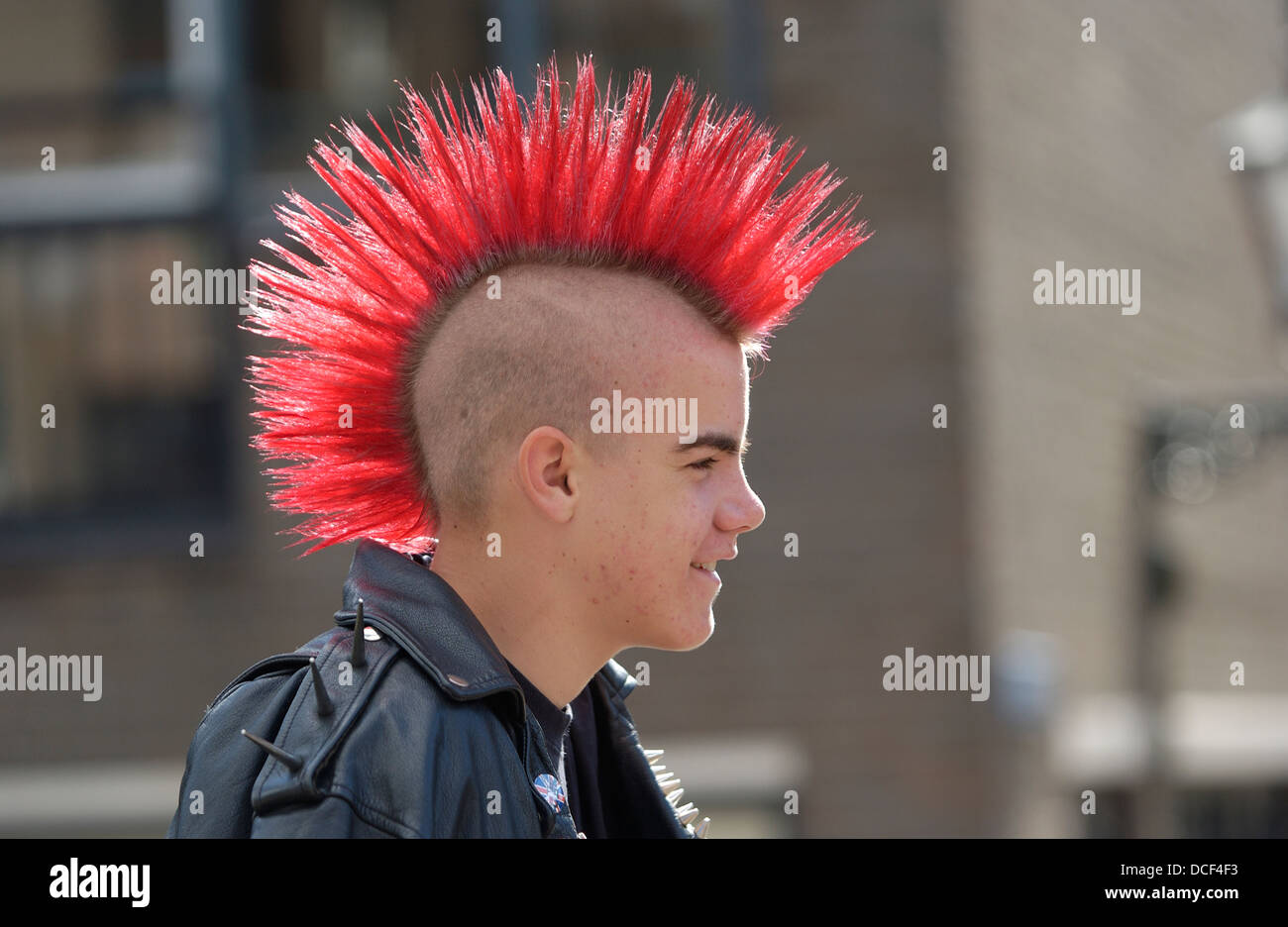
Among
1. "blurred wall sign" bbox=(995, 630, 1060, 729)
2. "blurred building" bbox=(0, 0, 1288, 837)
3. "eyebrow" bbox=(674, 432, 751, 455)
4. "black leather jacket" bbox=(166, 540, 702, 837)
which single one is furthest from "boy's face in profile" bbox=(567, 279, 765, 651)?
"blurred wall sign" bbox=(995, 630, 1060, 729)

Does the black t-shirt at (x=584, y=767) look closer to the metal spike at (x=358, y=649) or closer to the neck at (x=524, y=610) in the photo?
the neck at (x=524, y=610)

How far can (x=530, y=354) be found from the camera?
2.10 m

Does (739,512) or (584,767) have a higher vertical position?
(739,512)

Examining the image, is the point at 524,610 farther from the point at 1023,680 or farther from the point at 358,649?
the point at 1023,680

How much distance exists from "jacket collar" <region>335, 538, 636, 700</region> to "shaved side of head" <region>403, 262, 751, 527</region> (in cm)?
14

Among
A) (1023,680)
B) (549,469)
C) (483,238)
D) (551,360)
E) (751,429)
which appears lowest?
(1023,680)

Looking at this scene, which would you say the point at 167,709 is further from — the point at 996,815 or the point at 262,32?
the point at 996,815

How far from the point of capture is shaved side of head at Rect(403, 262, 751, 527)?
2094 millimetres

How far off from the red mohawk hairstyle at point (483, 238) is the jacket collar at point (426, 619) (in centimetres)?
14

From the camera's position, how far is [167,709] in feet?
23.6

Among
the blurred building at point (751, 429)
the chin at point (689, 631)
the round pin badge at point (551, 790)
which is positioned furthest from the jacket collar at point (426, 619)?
the blurred building at point (751, 429)

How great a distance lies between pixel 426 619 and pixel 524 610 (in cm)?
20

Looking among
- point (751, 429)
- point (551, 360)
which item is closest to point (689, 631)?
point (551, 360)

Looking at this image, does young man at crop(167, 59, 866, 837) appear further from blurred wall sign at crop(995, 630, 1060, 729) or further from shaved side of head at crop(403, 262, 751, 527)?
blurred wall sign at crop(995, 630, 1060, 729)
